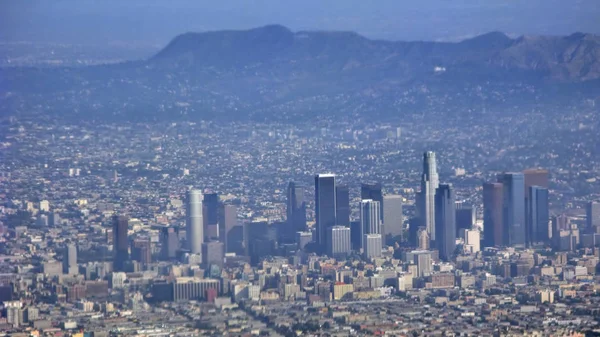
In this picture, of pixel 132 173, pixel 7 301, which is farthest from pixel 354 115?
pixel 7 301

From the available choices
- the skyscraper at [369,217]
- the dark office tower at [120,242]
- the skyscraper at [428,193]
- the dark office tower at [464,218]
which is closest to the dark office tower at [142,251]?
the dark office tower at [120,242]

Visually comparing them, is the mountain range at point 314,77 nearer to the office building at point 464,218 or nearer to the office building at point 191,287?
the office building at point 464,218

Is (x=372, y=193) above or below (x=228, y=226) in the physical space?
above

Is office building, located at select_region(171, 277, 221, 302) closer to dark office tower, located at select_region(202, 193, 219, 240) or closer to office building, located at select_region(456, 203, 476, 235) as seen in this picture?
dark office tower, located at select_region(202, 193, 219, 240)

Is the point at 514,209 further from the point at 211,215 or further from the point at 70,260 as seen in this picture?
the point at 70,260

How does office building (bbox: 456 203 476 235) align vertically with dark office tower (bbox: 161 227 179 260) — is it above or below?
above

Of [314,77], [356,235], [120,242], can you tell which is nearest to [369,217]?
[356,235]

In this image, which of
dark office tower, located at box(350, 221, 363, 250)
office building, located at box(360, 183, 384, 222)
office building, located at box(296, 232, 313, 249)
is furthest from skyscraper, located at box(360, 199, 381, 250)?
office building, located at box(296, 232, 313, 249)
